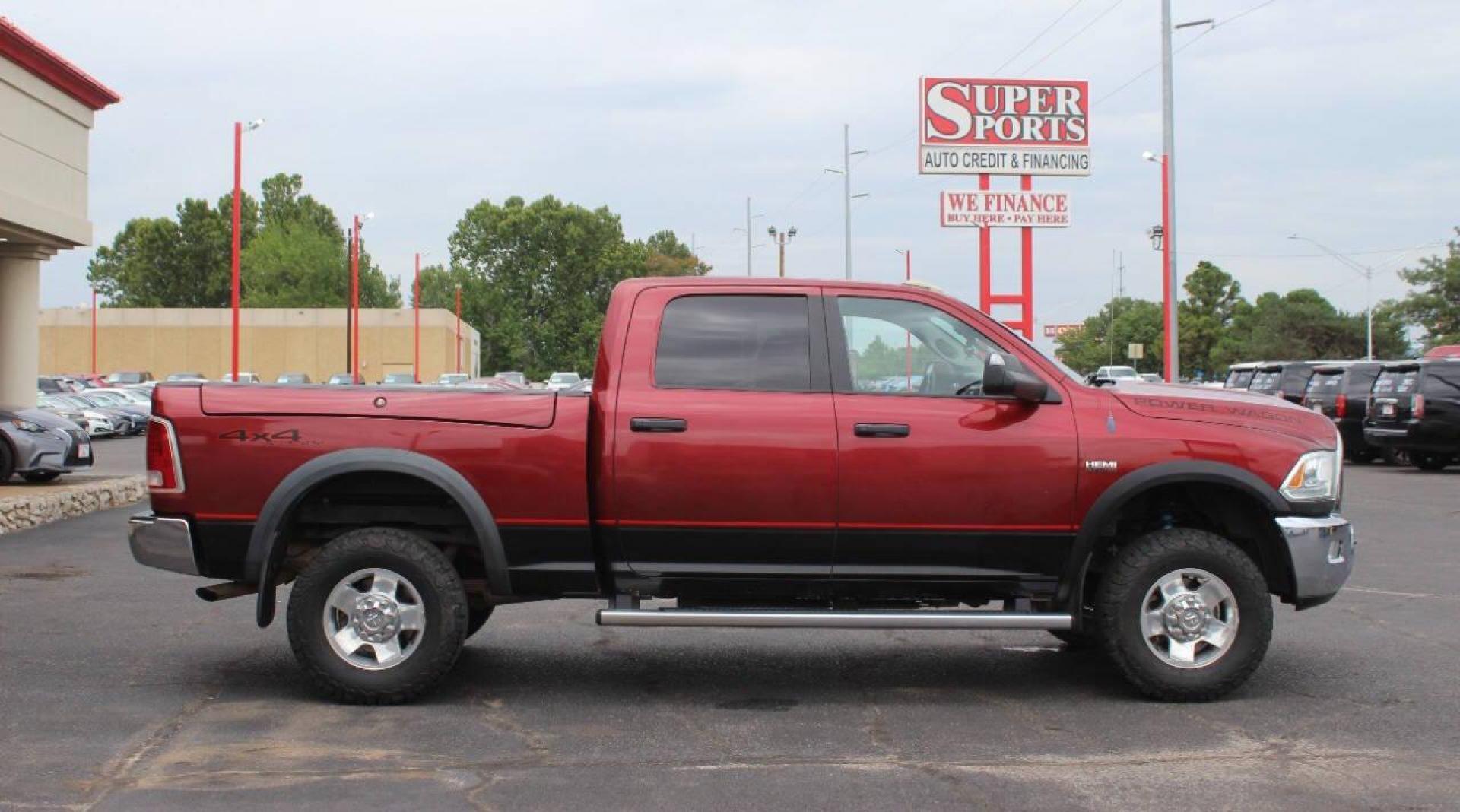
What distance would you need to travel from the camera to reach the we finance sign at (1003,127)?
30375mm

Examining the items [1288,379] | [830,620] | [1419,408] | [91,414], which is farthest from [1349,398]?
[91,414]

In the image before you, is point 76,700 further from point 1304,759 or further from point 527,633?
point 1304,759

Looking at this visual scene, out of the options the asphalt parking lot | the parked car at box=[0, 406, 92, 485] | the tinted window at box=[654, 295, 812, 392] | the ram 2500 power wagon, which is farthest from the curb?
the tinted window at box=[654, 295, 812, 392]

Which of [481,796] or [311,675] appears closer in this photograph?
[481,796]

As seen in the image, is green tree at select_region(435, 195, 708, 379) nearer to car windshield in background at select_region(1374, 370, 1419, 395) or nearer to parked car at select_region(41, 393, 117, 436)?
parked car at select_region(41, 393, 117, 436)

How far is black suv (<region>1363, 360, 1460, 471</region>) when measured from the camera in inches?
891

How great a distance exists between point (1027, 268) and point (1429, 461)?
8.94m

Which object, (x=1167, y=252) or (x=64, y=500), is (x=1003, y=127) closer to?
(x=1167, y=252)

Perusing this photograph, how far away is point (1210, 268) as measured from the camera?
110 metres

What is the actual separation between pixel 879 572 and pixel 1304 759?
1.95 meters

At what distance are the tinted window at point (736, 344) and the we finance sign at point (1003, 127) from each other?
24066 millimetres

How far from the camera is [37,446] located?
687 inches

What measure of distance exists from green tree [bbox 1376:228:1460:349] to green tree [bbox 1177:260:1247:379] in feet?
93.8

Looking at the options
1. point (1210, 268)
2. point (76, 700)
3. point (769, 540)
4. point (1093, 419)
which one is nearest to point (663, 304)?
point (769, 540)
